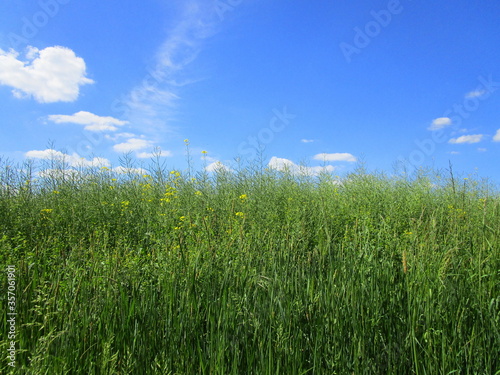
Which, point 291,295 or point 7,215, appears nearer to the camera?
point 291,295

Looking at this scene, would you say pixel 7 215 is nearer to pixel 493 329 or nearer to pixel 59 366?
pixel 59 366

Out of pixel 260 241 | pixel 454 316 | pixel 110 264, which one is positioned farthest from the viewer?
pixel 260 241

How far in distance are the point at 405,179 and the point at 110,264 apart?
831 centimetres

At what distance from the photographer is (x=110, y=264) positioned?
2207mm

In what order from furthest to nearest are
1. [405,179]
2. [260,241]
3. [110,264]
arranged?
[405,179]
[260,241]
[110,264]

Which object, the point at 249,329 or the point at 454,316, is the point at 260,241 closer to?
the point at 249,329

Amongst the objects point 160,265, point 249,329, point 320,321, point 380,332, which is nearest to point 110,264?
point 160,265

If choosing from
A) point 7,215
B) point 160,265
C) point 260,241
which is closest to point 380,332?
point 260,241

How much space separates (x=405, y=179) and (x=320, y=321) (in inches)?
314

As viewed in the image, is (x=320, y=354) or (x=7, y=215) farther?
(x=7, y=215)

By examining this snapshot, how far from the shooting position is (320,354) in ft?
5.36

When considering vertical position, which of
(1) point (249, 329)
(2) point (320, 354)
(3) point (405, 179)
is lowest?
(2) point (320, 354)

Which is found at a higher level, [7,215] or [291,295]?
[7,215]

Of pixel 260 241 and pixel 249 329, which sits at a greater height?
pixel 260 241
